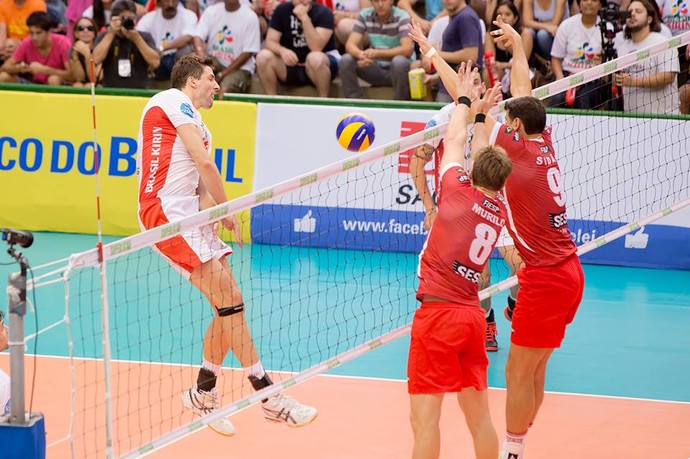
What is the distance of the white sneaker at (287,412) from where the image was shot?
7828 mm

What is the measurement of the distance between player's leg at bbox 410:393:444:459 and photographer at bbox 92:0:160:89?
989 cm

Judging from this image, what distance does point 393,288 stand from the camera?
1229cm

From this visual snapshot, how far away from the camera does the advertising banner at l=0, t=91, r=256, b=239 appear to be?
14164 mm

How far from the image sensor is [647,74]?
44.1 ft

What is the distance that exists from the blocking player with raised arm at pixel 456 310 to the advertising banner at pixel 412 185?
6.40 meters

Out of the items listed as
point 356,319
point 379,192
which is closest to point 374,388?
point 356,319

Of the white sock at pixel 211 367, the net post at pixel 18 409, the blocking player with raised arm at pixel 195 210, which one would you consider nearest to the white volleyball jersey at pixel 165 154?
the blocking player with raised arm at pixel 195 210

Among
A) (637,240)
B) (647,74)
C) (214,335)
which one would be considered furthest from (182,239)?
(647,74)

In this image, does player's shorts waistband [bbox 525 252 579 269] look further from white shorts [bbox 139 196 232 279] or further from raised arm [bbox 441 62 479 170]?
white shorts [bbox 139 196 232 279]

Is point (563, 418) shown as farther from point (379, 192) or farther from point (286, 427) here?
point (379, 192)

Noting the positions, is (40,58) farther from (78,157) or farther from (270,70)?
(270,70)

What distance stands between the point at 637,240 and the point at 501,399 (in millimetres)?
5232

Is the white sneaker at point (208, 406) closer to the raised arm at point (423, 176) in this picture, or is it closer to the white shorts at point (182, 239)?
the white shorts at point (182, 239)

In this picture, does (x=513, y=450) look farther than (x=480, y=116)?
Yes
